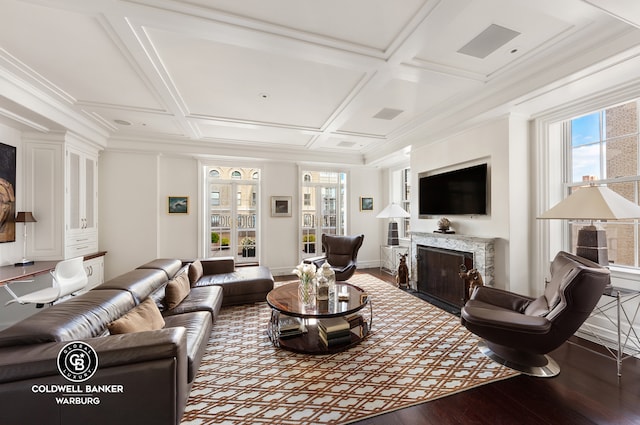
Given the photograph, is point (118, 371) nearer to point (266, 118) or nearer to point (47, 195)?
point (266, 118)

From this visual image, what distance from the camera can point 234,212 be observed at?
19.6 ft

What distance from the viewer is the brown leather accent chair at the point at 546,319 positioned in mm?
1971

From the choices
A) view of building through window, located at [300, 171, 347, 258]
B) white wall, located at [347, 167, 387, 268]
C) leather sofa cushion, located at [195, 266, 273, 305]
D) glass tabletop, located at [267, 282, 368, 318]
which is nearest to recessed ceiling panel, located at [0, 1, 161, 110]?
leather sofa cushion, located at [195, 266, 273, 305]

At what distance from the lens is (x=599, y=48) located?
7.21 feet

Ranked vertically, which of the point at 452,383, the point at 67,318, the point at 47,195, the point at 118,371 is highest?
the point at 47,195

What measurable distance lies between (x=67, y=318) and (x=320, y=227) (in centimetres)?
517

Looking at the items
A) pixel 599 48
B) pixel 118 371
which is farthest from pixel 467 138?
pixel 118 371

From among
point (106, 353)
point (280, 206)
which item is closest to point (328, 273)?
point (106, 353)

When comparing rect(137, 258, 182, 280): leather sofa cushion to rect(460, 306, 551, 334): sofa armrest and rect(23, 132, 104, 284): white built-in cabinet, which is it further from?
rect(460, 306, 551, 334): sofa armrest

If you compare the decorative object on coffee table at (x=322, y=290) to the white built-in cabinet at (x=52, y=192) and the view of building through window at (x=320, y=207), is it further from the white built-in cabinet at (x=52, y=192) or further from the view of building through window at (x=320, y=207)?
the white built-in cabinet at (x=52, y=192)

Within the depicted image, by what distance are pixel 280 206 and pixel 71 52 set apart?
4.15 metres

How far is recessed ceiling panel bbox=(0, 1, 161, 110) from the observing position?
6.56ft

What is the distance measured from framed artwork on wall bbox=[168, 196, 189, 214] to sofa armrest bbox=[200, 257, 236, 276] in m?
1.81

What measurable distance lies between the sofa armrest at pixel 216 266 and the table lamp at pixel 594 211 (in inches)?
159
